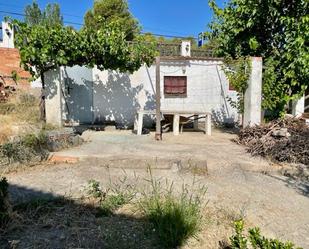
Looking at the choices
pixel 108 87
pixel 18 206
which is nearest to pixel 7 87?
pixel 108 87

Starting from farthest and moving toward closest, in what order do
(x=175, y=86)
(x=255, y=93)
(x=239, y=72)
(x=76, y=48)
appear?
(x=175, y=86) → (x=239, y=72) → (x=255, y=93) → (x=76, y=48)

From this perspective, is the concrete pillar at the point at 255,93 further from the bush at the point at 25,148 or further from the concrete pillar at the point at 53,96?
the bush at the point at 25,148

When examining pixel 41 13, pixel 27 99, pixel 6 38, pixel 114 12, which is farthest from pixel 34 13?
pixel 27 99

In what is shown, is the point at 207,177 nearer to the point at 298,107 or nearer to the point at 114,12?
the point at 298,107

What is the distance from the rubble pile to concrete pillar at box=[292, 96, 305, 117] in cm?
175

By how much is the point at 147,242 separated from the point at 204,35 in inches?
316

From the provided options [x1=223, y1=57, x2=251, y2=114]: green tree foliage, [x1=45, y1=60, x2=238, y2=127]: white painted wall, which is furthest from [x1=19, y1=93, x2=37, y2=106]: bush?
[x1=223, y1=57, x2=251, y2=114]: green tree foliage

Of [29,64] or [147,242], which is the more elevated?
[29,64]

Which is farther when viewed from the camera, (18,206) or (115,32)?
(115,32)

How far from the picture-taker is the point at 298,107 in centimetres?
891

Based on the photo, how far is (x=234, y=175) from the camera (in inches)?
206

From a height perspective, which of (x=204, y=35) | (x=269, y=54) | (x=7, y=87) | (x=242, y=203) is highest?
(x=204, y=35)

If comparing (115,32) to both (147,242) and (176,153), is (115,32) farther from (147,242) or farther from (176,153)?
(147,242)

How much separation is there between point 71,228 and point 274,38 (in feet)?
24.0
